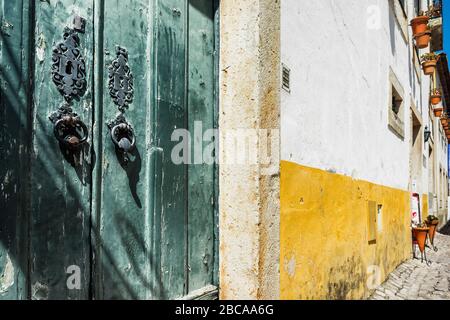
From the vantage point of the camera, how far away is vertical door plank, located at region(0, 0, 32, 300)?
1116 millimetres

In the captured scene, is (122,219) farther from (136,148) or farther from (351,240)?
(351,240)

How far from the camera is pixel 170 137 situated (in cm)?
170

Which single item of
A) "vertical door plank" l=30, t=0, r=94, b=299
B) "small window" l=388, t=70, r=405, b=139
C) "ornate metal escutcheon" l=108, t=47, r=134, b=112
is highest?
"small window" l=388, t=70, r=405, b=139

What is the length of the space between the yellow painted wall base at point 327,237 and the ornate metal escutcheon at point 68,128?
3.99ft

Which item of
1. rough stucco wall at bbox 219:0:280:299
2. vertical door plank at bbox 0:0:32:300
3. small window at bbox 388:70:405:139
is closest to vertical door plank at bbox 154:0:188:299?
rough stucco wall at bbox 219:0:280:299

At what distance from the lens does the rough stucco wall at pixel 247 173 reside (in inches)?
74.2

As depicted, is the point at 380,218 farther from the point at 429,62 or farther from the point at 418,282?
the point at 429,62

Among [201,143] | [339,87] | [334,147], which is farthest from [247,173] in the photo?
[339,87]

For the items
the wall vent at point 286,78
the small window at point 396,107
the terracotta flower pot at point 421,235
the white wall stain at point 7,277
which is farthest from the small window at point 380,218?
the white wall stain at point 7,277

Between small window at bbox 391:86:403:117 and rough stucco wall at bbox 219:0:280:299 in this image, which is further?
small window at bbox 391:86:403:117

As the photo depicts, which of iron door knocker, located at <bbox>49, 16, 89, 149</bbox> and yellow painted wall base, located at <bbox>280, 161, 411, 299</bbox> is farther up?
iron door knocker, located at <bbox>49, 16, 89, 149</bbox>

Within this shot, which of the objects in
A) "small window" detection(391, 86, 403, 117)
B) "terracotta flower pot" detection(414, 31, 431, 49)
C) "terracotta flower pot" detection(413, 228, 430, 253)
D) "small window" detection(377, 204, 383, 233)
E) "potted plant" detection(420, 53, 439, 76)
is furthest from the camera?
"potted plant" detection(420, 53, 439, 76)

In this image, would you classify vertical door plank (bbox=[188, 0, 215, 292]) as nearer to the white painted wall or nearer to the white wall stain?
the white painted wall

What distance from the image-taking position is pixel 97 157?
54.6 inches
